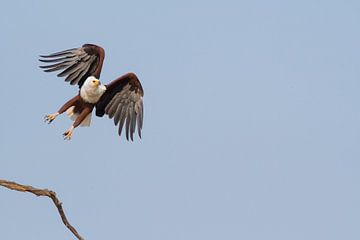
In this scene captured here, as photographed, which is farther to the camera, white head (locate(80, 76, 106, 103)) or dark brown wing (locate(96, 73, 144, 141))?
dark brown wing (locate(96, 73, 144, 141))

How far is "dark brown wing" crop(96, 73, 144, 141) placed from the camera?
13500 millimetres

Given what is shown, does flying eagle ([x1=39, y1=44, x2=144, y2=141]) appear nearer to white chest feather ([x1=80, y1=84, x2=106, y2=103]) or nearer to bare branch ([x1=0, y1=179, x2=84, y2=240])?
white chest feather ([x1=80, y1=84, x2=106, y2=103])

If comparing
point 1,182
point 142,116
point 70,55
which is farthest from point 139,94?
point 1,182

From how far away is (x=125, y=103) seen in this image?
13.9m

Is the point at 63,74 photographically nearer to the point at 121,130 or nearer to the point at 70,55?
the point at 70,55

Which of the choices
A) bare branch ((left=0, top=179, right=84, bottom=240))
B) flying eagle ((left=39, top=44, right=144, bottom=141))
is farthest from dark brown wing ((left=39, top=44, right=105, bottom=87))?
bare branch ((left=0, top=179, right=84, bottom=240))

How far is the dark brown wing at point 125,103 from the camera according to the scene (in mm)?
13500

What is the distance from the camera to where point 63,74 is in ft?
42.8

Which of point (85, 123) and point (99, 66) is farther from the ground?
point (99, 66)

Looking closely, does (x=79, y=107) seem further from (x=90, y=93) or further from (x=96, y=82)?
(x=96, y=82)

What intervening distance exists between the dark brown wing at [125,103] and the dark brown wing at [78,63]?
0.44m

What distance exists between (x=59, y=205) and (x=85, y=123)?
586 cm

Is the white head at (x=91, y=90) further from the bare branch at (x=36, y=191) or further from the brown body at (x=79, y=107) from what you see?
the bare branch at (x=36, y=191)

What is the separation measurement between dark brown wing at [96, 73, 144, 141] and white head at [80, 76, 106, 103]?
2.18 ft
